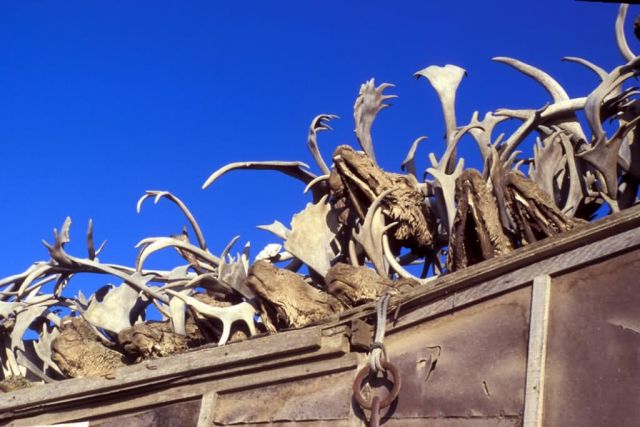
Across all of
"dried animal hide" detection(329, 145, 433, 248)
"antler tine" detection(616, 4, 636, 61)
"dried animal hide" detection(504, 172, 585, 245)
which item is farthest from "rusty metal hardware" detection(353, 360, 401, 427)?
"antler tine" detection(616, 4, 636, 61)

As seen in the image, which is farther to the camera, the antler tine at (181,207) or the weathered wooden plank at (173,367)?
the antler tine at (181,207)

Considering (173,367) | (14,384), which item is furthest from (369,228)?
(14,384)

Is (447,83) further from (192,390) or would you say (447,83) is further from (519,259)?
(519,259)

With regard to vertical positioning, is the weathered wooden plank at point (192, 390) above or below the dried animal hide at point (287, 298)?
below

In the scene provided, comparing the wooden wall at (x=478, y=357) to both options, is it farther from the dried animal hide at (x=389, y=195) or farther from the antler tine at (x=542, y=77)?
the antler tine at (x=542, y=77)

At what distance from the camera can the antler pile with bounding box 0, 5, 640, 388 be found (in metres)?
3.61

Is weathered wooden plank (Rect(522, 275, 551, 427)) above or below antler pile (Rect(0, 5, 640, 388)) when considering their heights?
below

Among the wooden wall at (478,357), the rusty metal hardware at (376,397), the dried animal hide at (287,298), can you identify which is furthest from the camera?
the dried animal hide at (287,298)

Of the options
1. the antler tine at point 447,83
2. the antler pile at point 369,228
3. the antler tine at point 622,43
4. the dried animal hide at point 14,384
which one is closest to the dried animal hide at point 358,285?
the antler pile at point 369,228

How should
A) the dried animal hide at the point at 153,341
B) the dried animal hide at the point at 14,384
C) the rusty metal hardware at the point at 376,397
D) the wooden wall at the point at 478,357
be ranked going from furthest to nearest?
the dried animal hide at the point at 14,384 → the dried animal hide at the point at 153,341 → the rusty metal hardware at the point at 376,397 → the wooden wall at the point at 478,357

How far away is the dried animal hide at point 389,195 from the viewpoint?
4.25m

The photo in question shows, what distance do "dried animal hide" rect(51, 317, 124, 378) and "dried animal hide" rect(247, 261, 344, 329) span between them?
0.85 metres

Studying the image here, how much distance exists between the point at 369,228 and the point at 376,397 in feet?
4.03

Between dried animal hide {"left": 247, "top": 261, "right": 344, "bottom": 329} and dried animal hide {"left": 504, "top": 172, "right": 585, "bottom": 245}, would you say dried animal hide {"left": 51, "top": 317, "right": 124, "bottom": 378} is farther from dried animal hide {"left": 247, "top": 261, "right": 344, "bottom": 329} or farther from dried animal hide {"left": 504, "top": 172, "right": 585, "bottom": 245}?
dried animal hide {"left": 504, "top": 172, "right": 585, "bottom": 245}
